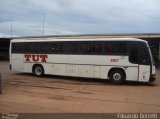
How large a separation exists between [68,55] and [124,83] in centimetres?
392

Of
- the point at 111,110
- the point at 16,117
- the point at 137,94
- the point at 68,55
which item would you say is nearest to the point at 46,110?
the point at 16,117

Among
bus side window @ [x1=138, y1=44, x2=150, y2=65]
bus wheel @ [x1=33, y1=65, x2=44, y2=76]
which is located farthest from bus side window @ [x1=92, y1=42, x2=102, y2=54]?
bus wheel @ [x1=33, y1=65, x2=44, y2=76]

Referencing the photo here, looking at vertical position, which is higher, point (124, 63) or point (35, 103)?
point (124, 63)

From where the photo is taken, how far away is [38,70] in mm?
21203

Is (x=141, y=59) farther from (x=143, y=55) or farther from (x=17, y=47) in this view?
(x=17, y=47)

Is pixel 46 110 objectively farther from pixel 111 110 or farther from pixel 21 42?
pixel 21 42

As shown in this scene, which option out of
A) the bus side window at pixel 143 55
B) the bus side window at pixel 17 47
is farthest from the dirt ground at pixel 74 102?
the bus side window at pixel 17 47

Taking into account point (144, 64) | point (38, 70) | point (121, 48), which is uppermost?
point (121, 48)

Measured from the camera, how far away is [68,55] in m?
19.7

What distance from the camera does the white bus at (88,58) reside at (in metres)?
17.4

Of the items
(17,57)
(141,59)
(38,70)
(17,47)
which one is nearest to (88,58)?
(141,59)

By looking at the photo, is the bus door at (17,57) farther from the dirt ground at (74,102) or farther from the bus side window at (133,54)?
the bus side window at (133,54)

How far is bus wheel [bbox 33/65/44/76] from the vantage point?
69.1ft

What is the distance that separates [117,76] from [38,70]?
19.4ft
